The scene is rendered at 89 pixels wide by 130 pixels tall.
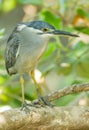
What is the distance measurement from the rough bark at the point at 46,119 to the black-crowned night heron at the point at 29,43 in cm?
23

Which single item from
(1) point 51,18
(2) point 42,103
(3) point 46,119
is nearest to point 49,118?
(3) point 46,119

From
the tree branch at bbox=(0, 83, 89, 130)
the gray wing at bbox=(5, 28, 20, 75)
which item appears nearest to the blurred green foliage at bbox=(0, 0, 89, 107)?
the gray wing at bbox=(5, 28, 20, 75)

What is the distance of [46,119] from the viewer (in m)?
2.13

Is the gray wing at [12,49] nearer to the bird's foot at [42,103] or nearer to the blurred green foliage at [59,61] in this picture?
the bird's foot at [42,103]

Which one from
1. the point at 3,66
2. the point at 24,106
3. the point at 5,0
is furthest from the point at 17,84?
the point at 24,106

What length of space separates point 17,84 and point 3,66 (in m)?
0.64

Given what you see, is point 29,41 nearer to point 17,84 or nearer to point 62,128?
point 62,128

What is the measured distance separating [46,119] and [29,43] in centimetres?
37

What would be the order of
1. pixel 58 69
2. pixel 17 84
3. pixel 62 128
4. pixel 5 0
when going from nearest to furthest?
pixel 62 128
pixel 58 69
pixel 17 84
pixel 5 0

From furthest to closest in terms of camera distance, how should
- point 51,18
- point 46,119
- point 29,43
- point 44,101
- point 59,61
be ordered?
point 59,61, point 51,18, point 44,101, point 29,43, point 46,119

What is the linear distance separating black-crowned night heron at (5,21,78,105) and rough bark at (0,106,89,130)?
233 millimetres

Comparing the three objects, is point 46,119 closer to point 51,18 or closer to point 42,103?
point 42,103

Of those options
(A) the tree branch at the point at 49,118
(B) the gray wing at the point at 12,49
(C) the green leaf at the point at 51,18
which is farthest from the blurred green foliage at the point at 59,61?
(A) the tree branch at the point at 49,118

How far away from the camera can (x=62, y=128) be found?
85.7 inches
